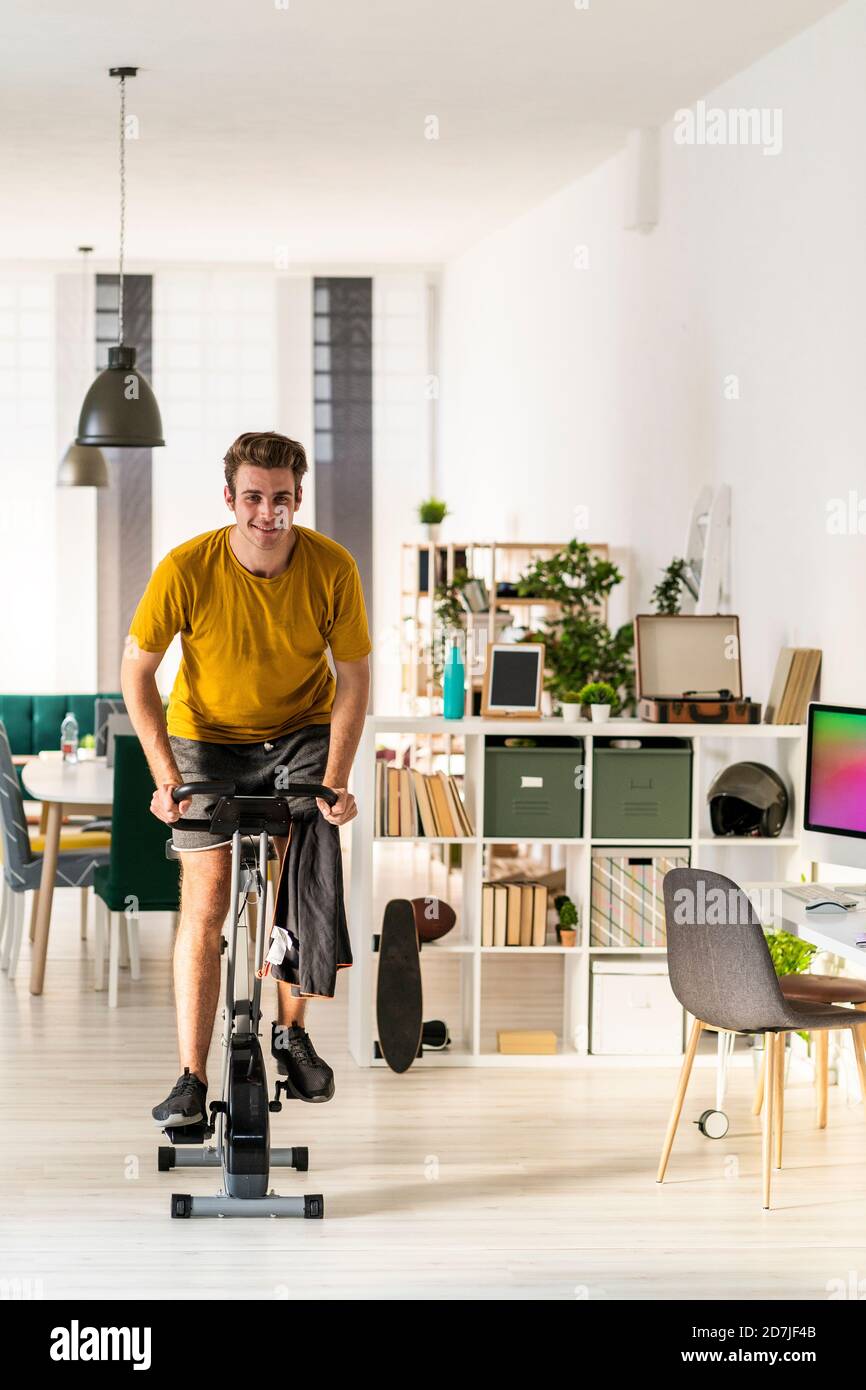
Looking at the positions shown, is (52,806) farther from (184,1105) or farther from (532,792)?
(184,1105)

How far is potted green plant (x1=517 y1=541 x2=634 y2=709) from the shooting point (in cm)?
714

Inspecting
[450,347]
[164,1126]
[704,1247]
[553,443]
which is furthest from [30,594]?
[704,1247]

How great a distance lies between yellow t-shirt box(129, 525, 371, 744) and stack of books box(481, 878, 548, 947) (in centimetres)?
142

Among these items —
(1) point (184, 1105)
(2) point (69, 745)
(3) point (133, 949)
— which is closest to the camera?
(1) point (184, 1105)

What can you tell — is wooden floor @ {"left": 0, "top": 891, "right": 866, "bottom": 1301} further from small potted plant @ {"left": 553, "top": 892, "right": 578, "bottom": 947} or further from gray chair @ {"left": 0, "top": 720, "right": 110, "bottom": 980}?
gray chair @ {"left": 0, "top": 720, "right": 110, "bottom": 980}

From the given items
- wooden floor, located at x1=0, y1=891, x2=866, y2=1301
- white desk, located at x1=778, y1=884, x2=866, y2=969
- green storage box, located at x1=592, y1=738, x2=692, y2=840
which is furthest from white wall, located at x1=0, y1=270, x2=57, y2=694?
white desk, located at x1=778, y1=884, x2=866, y2=969

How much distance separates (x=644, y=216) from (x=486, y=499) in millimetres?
3222

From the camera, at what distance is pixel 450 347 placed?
1086 cm

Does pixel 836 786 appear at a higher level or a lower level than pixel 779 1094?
higher

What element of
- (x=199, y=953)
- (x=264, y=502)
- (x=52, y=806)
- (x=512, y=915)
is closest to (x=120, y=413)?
(x=52, y=806)

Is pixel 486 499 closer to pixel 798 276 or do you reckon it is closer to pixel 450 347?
pixel 450 347

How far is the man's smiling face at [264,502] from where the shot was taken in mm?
3836

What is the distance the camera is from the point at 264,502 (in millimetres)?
3848

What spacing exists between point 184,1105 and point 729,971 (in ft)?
4.43
